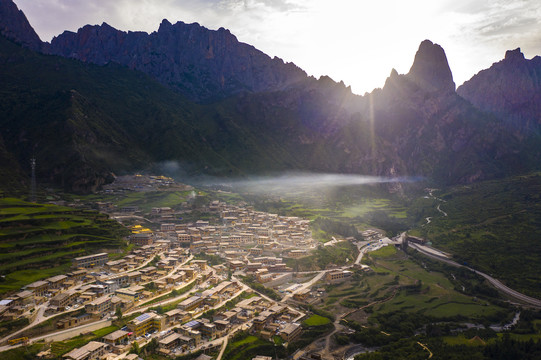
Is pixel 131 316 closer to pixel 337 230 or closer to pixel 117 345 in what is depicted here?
pixel 117 345

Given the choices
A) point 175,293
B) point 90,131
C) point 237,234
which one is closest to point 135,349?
point 175,293

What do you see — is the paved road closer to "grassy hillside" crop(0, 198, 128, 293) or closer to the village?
the village

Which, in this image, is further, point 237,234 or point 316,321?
point 237,234

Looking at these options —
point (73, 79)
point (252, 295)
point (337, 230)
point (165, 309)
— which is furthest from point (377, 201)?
point (73, 79)

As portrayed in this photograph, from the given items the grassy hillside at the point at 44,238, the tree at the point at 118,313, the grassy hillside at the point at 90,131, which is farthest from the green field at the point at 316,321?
the grassy hillside at the point at 90,131

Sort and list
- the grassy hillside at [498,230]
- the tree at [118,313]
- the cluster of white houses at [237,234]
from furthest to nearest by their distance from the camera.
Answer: the cluster of white houses at [237,234]
the grassy hillside at [498,230]
the tree at [118,313]

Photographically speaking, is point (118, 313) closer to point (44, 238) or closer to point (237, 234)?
point (44, 238)

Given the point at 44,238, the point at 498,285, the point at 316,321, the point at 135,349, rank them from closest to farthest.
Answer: the point at 135,349 → the point at 316,321 → the point at 44,238 → the point at 498,285

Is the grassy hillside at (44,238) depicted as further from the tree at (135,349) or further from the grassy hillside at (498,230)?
the grassy hillside at (498,230)
